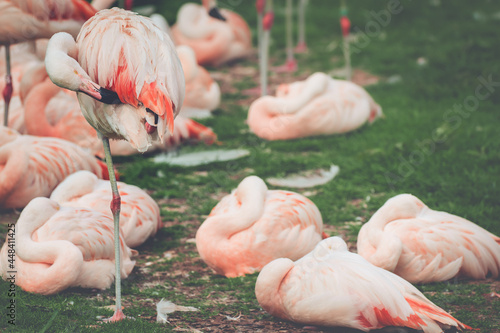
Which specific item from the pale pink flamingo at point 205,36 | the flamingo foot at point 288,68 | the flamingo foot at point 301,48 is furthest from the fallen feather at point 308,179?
the flamingo foot at point 301,48

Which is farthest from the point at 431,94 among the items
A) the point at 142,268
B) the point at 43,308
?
the point at 43,308

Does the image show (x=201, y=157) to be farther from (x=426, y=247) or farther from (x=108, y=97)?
(x=108, y=97)

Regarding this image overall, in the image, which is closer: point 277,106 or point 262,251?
point 262,251

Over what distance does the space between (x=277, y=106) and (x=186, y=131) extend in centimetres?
87

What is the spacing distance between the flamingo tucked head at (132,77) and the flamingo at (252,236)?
879 mm

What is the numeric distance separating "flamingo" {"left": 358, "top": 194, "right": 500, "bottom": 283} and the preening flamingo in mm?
2150

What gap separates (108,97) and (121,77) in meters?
0.11

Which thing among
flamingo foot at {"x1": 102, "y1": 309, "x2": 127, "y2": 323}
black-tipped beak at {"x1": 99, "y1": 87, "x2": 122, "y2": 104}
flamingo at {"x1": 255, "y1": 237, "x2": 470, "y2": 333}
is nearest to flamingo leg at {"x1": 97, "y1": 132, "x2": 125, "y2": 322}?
flamingo foot at {"x1": 102, "y1": 309, "x2": 127, "y2": 323}

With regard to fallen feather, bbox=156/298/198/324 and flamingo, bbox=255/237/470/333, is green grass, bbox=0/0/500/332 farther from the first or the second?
flamingo, bbox=255/237/470/333

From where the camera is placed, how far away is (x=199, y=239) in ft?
13.4

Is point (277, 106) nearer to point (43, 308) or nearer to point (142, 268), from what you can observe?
point (142, 268)

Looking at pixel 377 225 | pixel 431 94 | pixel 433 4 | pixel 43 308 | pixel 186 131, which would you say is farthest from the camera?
pixel 433 4

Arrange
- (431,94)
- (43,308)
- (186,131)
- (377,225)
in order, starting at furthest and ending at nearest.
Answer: (431,94) < (186,131) < (377,225) < (43,308)

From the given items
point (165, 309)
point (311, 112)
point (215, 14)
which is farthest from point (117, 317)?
point (215, 14)
